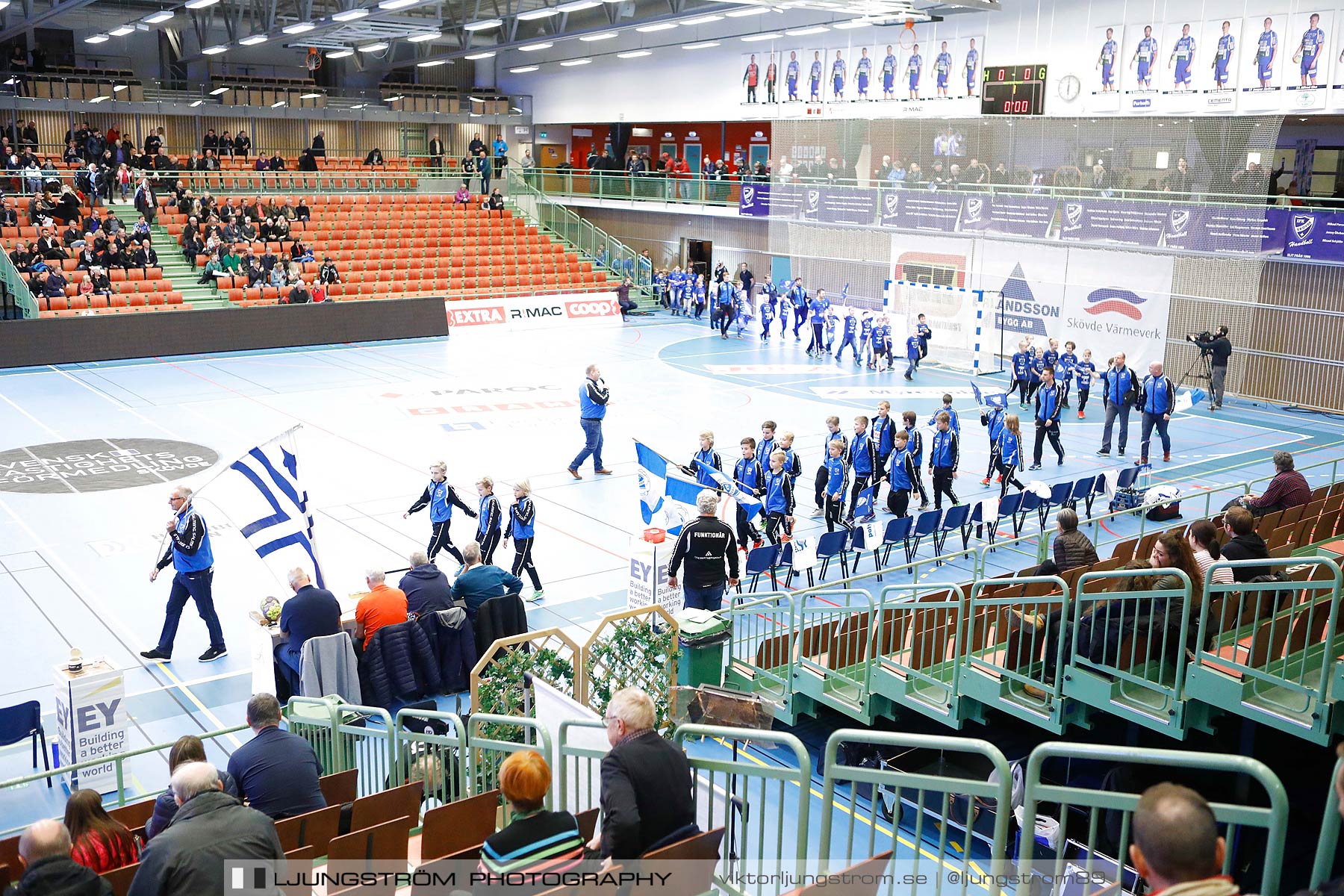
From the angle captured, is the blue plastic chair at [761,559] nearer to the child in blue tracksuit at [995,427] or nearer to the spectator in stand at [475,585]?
the spectator in stand at [475,585]

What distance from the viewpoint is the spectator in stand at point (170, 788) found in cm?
609

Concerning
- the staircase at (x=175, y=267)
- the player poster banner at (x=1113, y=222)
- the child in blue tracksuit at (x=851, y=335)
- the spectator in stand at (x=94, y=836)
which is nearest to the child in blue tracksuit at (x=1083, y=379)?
the player poster banner at (x=1113, y=222)

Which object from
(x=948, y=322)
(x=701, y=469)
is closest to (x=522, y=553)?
(x=701, y=469)

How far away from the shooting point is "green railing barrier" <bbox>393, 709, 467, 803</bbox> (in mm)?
7660

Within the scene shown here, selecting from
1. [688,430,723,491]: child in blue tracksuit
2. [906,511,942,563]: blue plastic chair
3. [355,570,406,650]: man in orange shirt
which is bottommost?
[906,511,942,563]: blue plastic chair

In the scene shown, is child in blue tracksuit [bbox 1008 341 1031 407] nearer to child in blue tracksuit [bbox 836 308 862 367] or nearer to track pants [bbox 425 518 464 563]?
child in blue tracksuit [bbox 836 308 862 367]

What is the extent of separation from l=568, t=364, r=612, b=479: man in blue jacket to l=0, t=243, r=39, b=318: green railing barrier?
1907 centimetres

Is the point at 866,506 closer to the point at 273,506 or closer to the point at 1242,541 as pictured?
the point at 1242,541

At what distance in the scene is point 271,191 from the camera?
42.9 meters

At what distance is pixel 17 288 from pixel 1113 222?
95.3 ft

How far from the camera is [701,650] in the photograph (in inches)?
400

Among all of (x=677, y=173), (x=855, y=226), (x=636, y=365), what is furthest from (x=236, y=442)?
(x=677, y=173)

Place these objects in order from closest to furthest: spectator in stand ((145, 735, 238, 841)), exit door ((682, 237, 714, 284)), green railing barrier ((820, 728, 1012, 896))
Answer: green railing barrier ((820, 728, 1012, 896)) → spectator in stand ((145, 735, 238, 841)) → exit door ((682, 237, 714, 284))

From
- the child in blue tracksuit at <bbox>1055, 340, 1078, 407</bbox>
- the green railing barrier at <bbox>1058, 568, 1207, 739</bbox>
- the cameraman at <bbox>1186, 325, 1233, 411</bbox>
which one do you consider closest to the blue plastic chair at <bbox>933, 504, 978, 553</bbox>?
the green railing barrier at <bbox>1058, 568, 1207, 739</bbox>
